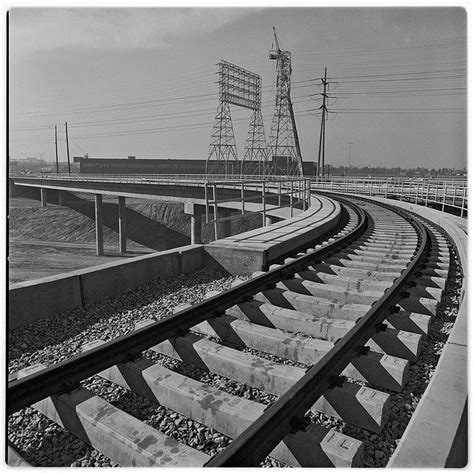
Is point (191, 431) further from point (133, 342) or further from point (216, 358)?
point (133, 342)

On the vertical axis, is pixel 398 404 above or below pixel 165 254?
below

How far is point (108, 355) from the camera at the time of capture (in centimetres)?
325

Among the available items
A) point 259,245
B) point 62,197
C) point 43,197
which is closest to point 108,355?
point 259,245

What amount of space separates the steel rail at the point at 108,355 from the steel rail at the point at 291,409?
53.8 inches

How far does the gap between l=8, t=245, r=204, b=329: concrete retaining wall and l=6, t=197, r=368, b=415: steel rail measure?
58.7 inches

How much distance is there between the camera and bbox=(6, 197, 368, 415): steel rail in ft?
9.05

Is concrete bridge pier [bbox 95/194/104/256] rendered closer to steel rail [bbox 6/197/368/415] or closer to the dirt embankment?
the dirt embankment

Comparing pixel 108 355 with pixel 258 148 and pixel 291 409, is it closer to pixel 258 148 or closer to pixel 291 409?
pixel 291 409

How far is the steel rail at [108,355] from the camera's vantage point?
2.76 meters

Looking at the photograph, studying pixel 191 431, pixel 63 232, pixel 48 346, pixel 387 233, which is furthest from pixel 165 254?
pixel 63 232

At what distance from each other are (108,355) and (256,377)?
113cm

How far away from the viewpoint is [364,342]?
369cm

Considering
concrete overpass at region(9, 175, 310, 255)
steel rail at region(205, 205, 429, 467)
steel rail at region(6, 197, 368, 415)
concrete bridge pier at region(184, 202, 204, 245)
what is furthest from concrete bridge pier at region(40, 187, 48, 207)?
steel rail at region(205, 205, 429, 467)

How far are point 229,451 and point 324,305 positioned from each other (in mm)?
2795
